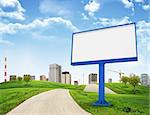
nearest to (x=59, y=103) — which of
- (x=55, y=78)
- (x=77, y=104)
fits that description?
(x=77, y=104)

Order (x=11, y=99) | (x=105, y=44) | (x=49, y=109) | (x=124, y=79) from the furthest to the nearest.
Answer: (x=124, y=79), (x=11, y=99), (x=105, y=44), (x=49, y=109)

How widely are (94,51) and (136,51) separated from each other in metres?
1.96

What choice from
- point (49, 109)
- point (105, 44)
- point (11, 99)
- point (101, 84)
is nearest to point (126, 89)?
point (11, 99)

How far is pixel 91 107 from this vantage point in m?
12.9

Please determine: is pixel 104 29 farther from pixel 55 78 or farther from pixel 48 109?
pixel 55 78

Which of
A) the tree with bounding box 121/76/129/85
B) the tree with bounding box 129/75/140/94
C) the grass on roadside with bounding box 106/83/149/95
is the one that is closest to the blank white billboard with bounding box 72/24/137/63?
the grass on roadside with bounding box 106/83/149/95

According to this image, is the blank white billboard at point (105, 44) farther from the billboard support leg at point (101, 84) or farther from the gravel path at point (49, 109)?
the gravel path at point (49, 109)

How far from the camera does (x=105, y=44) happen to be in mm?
13602

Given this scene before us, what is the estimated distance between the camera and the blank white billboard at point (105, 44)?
1300 cm

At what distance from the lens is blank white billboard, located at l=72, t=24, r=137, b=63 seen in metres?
13.0

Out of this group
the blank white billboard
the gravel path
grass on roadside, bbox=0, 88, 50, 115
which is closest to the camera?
the gravel path

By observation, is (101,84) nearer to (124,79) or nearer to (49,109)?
(49,109)

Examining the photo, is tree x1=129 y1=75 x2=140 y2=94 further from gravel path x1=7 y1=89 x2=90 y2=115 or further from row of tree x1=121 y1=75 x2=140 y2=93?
gravel path x1=7 y1=89 x2=90 y2=115

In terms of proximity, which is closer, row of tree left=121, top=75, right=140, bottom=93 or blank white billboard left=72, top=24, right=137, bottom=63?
blank white billboard left=72, top=24, right=137, bottom=63
